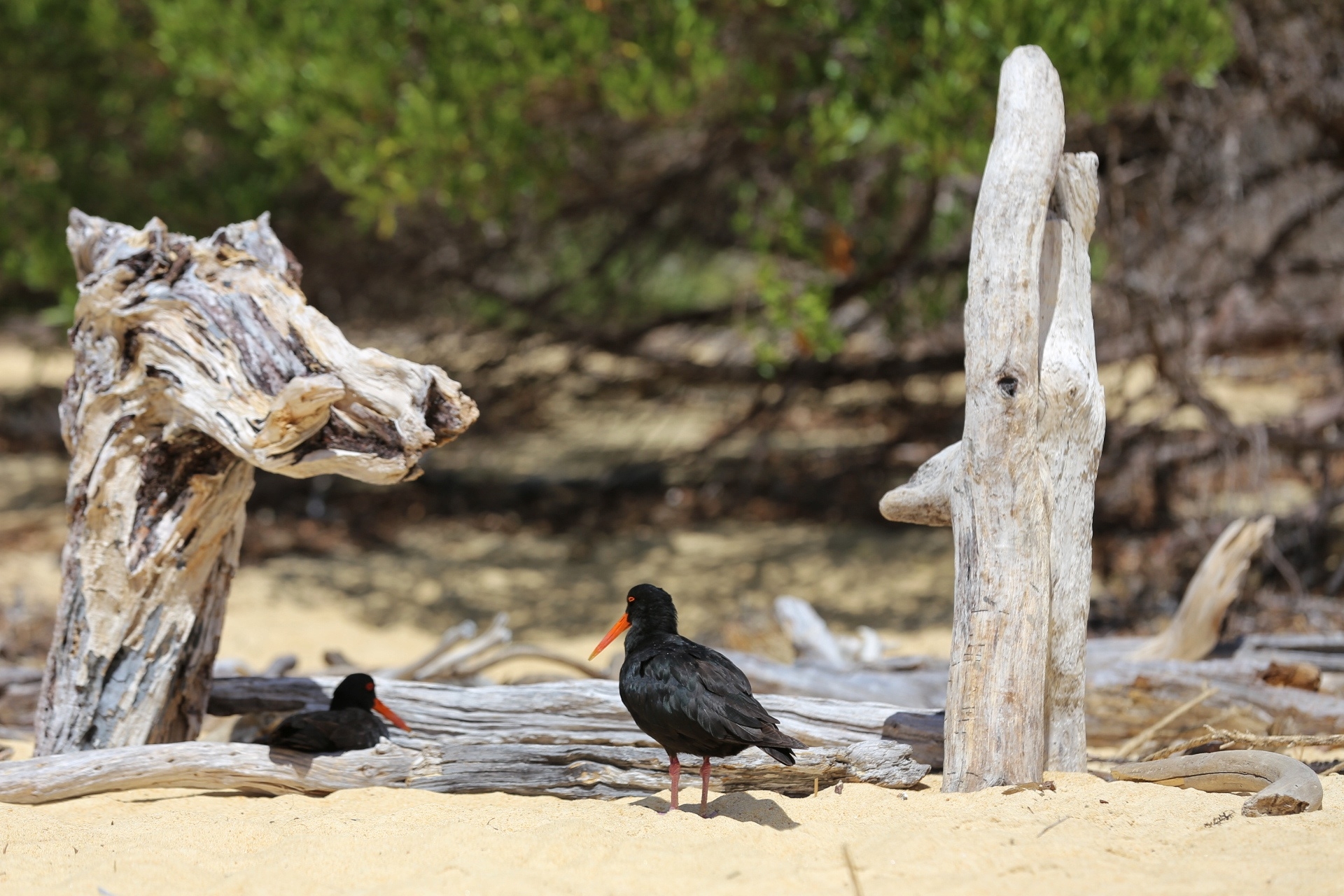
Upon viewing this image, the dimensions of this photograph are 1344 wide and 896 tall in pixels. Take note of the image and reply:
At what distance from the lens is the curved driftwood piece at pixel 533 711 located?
407cm

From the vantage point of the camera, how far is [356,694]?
13.7ft

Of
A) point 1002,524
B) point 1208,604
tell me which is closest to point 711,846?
point 1002,524

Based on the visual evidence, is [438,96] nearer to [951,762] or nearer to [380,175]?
[380,175]

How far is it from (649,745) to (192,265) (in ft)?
7.79

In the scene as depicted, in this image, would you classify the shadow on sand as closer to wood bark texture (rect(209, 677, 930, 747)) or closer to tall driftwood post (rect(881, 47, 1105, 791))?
wood bark texture (rect(209, 677, 930, 747))

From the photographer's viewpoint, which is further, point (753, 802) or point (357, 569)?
point (357, 569)

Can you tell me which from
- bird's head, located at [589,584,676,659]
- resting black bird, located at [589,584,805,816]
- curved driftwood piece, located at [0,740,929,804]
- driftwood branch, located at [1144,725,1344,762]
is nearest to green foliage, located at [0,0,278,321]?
curved driftwood piece, located at [0,740,929,804]

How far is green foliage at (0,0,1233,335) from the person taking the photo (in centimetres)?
682

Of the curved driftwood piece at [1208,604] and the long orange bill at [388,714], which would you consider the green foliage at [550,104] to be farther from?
the long orange bill at [388,714]

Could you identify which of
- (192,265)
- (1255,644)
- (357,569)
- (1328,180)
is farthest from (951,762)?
(357,569)

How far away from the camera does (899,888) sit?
2932 millimetres

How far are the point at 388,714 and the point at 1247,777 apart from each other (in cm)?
287

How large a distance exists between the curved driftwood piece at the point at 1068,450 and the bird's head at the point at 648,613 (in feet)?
4.03

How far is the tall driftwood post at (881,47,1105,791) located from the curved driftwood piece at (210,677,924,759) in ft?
1.65
